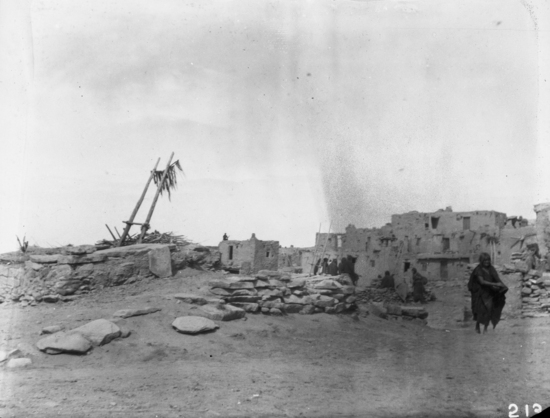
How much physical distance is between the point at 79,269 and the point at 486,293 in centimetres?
671

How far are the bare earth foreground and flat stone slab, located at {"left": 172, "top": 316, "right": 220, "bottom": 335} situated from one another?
0.34 ft

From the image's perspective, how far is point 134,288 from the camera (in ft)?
25.3

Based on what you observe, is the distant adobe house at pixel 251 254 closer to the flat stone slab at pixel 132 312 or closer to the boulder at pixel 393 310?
the boulder at pixel 393 310

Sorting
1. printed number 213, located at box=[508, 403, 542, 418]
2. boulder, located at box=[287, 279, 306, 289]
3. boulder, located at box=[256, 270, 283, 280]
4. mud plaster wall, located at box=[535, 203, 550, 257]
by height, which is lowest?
printed number 213, located at box=[508, 403, 542, 418]

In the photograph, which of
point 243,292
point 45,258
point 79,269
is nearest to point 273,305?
point 243,292

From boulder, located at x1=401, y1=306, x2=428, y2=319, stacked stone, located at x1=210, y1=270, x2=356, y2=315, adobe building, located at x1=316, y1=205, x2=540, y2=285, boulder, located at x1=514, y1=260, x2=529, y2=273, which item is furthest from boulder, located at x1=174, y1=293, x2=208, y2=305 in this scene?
boulder, located at x1=514, y1=260, x2=529, y2=273

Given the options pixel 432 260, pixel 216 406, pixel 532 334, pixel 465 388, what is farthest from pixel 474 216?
pixel 216 406

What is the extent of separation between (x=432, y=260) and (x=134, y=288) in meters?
10.00

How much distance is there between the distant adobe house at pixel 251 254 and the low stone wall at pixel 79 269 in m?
3.27

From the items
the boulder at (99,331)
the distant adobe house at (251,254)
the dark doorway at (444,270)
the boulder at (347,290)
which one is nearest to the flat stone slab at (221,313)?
the boulder at (99,331)

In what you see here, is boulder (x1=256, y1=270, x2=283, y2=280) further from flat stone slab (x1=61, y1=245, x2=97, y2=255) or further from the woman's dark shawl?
the woman's dark shawl

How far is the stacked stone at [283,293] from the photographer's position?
7027 mm

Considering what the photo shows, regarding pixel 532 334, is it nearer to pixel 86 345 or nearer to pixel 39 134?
pixel 86 345

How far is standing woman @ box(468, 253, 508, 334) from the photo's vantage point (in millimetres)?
7328
